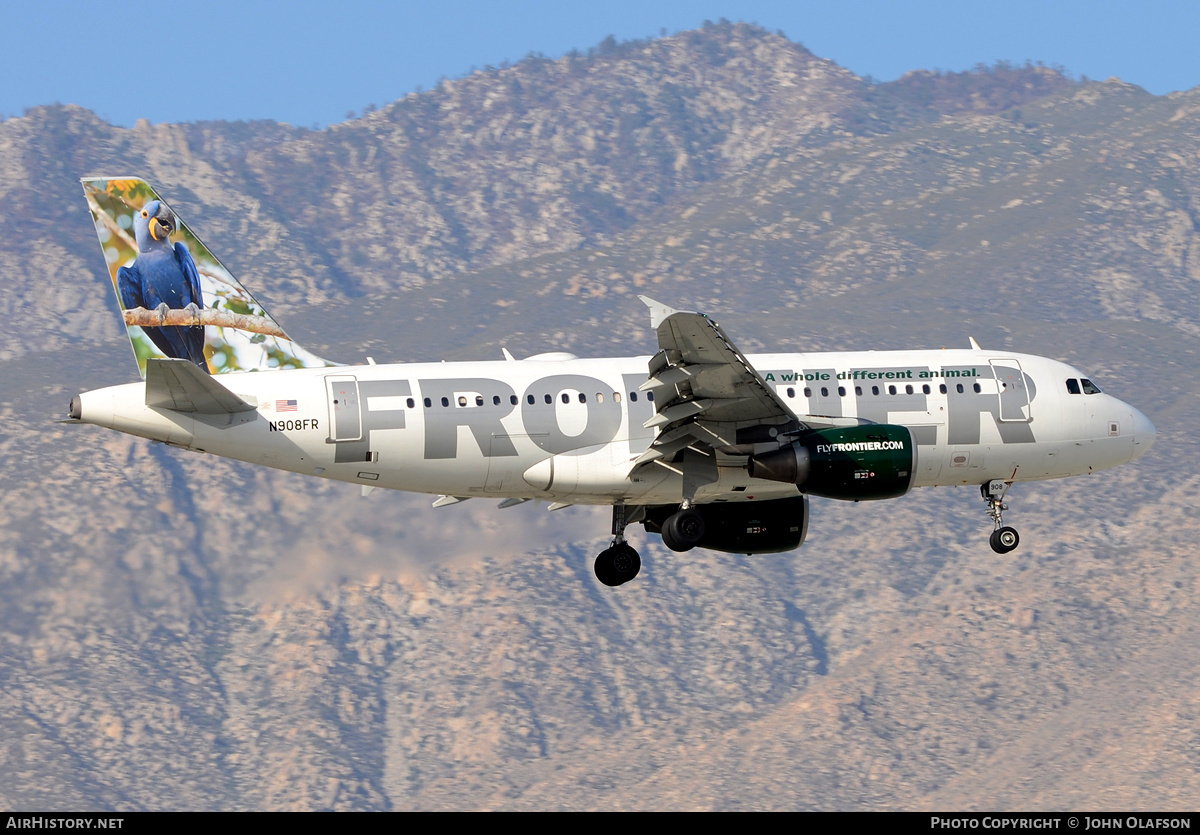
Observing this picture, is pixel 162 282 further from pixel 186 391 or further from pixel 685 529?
pixel 685 529

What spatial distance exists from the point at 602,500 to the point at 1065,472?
47.2 ft

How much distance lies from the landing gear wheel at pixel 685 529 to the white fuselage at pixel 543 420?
0.61 m

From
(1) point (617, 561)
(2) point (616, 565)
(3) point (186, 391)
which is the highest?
(3) point (186, 391)

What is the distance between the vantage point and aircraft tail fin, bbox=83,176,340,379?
5675cm

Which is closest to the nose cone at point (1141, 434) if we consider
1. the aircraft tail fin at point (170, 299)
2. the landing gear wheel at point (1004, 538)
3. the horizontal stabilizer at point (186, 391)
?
the landing gear wheel at point (1004, 538)

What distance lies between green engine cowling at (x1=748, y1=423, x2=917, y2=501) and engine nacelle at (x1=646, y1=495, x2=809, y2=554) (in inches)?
168

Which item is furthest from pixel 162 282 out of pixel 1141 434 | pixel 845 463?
pixel 1141 434

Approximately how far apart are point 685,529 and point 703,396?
4507mm

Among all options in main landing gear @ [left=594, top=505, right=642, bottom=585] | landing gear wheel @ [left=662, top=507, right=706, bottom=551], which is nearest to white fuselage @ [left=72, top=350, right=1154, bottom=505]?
landing gear wheel @ [left=662, top=507, right=706, bottom=551]

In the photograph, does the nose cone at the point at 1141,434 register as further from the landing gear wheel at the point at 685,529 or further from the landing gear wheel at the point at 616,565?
the landing gear wheel at the point at 616,565

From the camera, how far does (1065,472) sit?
57875 mm

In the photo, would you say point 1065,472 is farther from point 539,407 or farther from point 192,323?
point 192,323

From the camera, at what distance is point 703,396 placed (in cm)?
5175
